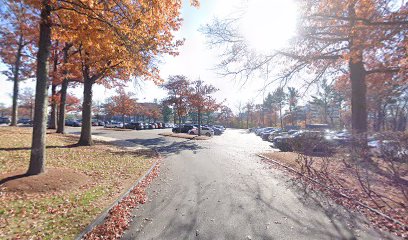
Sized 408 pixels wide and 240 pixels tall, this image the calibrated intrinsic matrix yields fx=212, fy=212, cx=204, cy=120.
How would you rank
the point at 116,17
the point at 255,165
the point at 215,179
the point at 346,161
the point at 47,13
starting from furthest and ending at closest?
the point at 255,165 → the point at 346,161 → the point at 215,179 → the point at 116,17 → the point at 47,13

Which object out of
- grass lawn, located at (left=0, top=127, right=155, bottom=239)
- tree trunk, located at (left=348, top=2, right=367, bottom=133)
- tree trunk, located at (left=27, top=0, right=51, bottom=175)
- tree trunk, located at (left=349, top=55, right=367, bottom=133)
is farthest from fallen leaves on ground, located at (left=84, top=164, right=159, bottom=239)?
tree trunk, located at (left=349, top=55, right=367, bottom=133)

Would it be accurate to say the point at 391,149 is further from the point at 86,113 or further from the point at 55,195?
the point at 86,113

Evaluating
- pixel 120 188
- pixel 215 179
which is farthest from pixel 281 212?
pixel 120 188

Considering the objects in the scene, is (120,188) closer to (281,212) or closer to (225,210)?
(225,210)

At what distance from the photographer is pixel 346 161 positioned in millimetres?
9547

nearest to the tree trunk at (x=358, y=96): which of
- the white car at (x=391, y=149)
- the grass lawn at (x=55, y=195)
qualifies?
the white car at (x=391, y=149)

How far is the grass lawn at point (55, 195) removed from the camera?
3.94m

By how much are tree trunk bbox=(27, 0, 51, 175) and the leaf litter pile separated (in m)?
8.61

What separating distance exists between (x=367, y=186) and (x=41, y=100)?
10437 mm

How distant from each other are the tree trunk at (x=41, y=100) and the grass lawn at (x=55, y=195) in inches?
20.5

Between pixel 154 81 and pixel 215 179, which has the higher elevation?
pixel 154 81

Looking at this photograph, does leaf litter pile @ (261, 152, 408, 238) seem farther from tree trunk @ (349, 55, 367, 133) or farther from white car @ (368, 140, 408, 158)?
tree trunk @ (349, 55, 367, 133)

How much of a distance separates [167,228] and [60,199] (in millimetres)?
3035

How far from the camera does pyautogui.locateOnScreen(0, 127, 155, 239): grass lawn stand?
3.94 m
